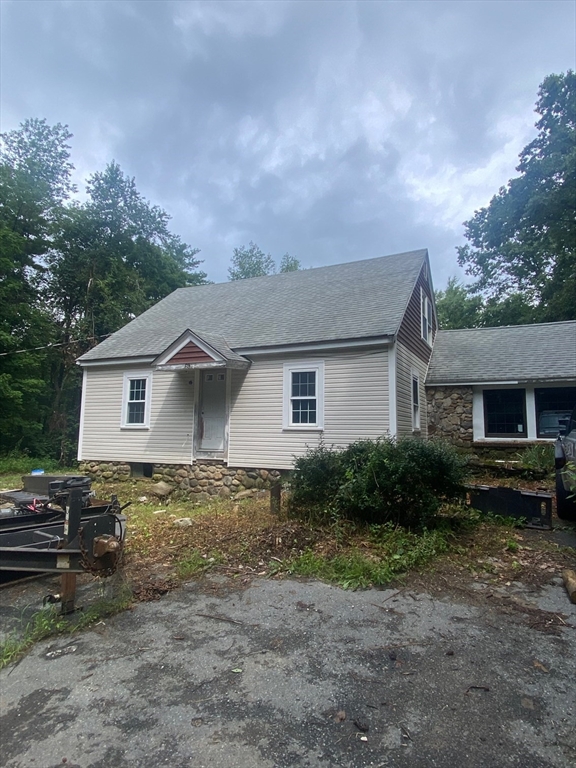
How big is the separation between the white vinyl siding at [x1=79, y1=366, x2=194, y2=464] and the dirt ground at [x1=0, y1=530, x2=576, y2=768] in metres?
7.49

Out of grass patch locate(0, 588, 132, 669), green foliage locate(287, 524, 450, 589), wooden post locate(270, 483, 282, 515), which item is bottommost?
grass patch locate(0, 588, 132, 669)

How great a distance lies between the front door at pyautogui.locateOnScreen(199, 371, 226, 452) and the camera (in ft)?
35.9

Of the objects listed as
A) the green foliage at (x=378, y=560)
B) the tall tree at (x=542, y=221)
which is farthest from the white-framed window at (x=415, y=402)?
the tall tree at (x=542, y=221)

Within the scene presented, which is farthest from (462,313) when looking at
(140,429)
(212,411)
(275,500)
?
(275,500)

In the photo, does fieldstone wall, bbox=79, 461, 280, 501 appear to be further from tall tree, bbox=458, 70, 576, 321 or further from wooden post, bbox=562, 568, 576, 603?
tall tree, bbox=458, 70, 576, 321

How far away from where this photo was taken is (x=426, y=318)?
13828 millimetres

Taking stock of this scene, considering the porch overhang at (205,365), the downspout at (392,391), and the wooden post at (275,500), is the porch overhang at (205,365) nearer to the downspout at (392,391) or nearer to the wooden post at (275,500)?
the downspout at (392,391)

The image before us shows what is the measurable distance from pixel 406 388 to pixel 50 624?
8936mm

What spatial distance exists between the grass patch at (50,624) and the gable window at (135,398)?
8387mm

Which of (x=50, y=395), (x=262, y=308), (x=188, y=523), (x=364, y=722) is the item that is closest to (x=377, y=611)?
(x=364, y=722)

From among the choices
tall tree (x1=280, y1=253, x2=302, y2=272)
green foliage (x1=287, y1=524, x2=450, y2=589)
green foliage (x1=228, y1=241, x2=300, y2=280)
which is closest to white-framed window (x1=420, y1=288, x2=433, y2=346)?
green foliage (x1=287, y1=524, x2=450, y2=589)

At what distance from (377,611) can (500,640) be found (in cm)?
99

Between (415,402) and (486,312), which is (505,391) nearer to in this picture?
(415,402)

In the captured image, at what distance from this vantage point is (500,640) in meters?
3.10
